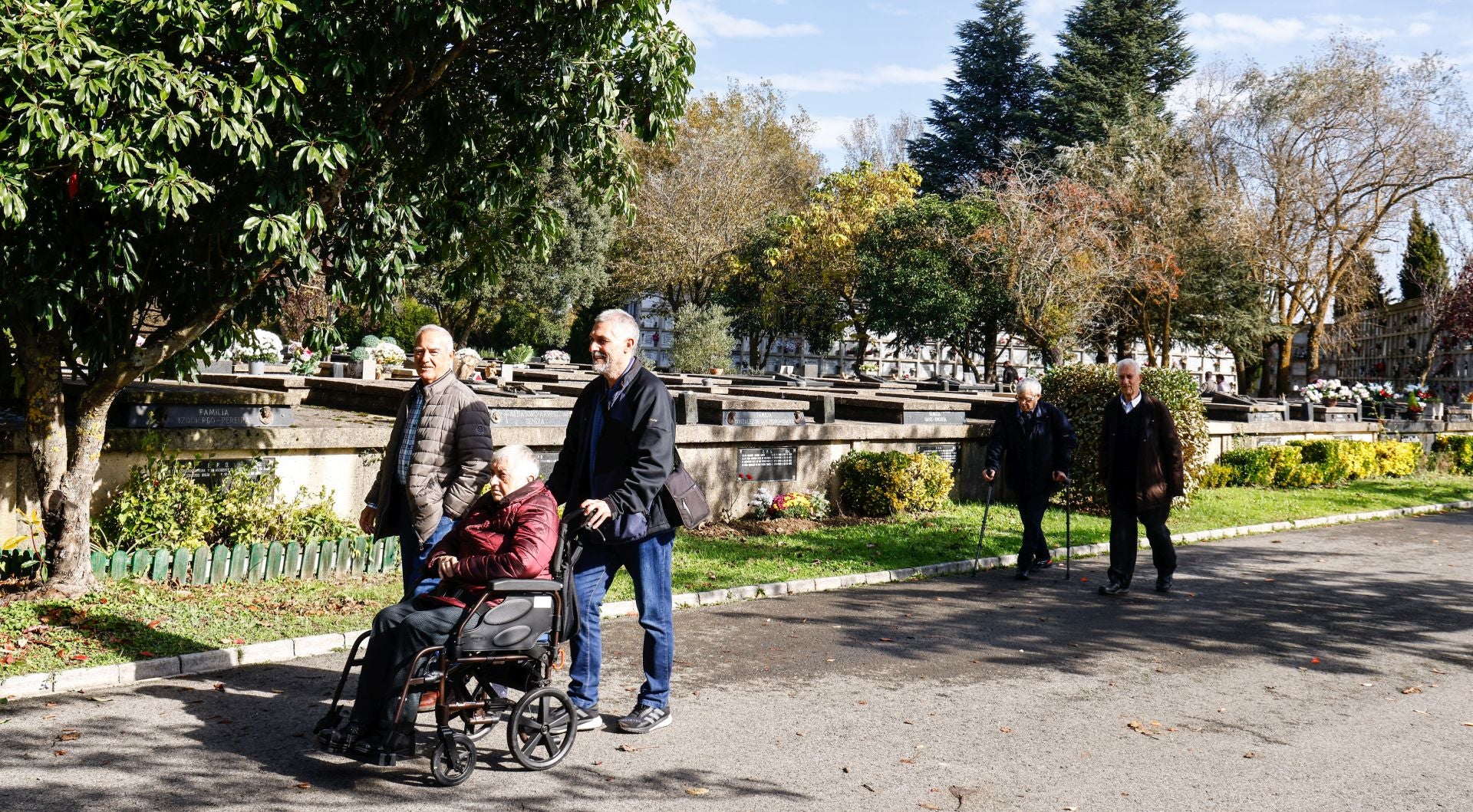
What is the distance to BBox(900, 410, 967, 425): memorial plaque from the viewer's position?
48.9ft

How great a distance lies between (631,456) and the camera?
5242mm

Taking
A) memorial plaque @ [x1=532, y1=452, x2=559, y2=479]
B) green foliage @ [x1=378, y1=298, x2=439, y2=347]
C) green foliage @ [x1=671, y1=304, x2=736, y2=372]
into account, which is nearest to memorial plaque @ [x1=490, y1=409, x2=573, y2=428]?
memorial plaque @ [x1=532, y1=452, x2=559, y2=479]

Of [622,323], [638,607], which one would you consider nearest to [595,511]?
[638,607]

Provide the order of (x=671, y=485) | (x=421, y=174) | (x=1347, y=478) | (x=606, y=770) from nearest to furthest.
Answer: (x=606, y=770) < (x=671, y=485) < (x=421, y=174) < (x=1347, y=478)

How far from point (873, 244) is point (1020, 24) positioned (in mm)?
17231

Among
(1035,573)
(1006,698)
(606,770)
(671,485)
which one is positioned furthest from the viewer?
(1035,573)

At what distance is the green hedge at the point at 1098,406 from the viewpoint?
14734mm

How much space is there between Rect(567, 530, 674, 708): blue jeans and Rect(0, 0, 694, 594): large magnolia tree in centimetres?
284

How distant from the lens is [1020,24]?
5078 centimetres

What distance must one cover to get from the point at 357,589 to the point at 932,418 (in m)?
8.71

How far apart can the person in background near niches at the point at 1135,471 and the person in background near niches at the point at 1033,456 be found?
447 mm

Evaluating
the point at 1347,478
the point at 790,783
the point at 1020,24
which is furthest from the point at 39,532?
the point at 1020,24

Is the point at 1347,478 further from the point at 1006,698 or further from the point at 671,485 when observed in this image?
the point at 671,485

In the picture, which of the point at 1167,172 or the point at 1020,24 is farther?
the point at 1020,24
